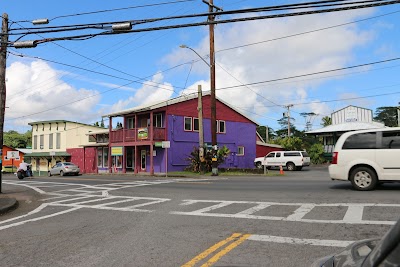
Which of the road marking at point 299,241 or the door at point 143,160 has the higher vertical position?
the door at point 143,160

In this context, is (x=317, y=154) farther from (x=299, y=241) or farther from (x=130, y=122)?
(x=299, y=241)

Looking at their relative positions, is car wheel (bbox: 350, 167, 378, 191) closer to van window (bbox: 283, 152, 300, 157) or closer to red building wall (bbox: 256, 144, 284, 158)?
van window (bbox: 283, 152, 300, 157)

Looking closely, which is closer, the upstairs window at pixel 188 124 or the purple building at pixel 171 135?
the purple building at pixel 171 135

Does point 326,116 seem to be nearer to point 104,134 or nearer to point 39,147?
point 104,134

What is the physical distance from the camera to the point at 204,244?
6.44m

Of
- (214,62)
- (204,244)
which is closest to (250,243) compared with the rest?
(204,244)

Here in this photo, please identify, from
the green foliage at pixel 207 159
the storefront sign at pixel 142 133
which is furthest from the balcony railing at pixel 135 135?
the green foliage at pixel 207 159

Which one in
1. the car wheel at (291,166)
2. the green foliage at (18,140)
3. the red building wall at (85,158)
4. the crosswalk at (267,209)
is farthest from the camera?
the green foliage at (18,140)

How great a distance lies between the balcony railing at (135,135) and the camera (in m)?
34.4

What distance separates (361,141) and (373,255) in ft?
37.2

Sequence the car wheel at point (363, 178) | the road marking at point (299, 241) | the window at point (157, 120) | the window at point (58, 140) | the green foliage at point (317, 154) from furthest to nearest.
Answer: the window at point (58, 140)
the green foliage at point (317, 154)
the window at point (157, 120)
the car wheel at point (363, 178)
the road marking at point (299, 241)

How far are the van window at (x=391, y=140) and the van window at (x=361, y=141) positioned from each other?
294 millimetres

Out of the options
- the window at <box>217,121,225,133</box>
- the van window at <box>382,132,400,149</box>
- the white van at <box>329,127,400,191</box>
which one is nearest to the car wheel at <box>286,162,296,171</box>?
the window at <box>217,121,225,133</box>

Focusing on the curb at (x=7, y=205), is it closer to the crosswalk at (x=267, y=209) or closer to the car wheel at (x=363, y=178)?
the crosswalk at (x=267, y=209)
